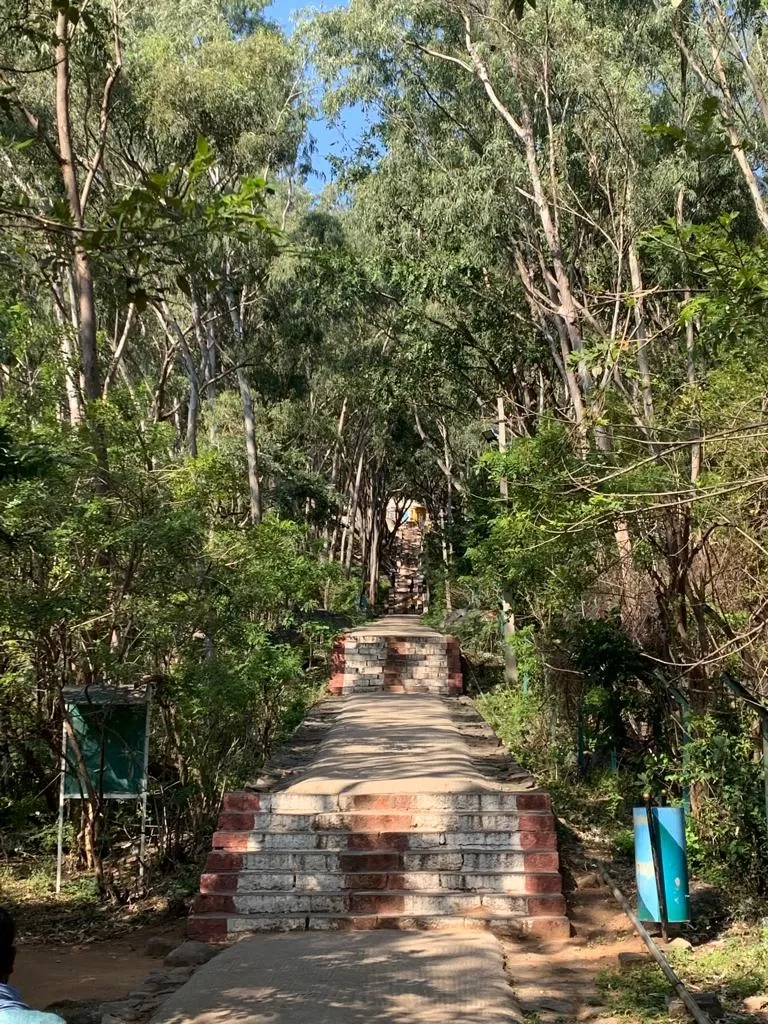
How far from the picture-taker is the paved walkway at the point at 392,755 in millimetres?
9289

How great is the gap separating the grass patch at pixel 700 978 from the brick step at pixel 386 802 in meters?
2.05

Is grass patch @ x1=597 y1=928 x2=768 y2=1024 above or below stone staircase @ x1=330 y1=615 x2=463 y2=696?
below

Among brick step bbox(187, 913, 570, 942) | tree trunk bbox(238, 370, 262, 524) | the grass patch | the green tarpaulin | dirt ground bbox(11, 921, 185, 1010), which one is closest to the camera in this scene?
the grass patch

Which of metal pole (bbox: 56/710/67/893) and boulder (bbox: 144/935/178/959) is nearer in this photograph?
boulder (bbox: 144/935/178/959)

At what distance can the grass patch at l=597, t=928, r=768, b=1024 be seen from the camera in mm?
5805

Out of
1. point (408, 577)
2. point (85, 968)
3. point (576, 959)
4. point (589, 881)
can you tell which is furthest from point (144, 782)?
point (408, 577)

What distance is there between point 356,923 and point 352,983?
1.53 meters

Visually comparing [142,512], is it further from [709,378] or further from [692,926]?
[692,926]

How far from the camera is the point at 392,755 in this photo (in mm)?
11156

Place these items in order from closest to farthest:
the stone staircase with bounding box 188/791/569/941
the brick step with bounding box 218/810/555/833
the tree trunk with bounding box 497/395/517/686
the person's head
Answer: the person's head < the stone staircase with bounding box 188/791/569/941 < the brick step with bounding box 218/810/555/833 < the tree trunk with bounding box 497/395/517/686

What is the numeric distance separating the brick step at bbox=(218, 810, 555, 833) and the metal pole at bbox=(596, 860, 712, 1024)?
673 mm

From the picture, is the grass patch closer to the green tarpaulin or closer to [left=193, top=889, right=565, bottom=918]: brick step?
[left=193, top=889, right=565, bottom=918]: brick step

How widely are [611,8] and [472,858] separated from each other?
16.0 m

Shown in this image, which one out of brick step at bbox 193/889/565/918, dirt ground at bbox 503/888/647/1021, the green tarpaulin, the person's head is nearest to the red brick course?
brick step at bbox 193/889/565/918
